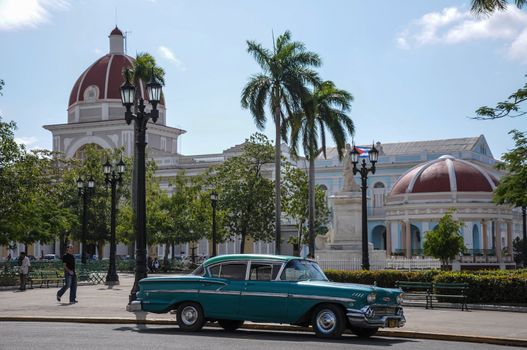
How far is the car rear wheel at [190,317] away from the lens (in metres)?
15.5

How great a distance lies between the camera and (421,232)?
222ft

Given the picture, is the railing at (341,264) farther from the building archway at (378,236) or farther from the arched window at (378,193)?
the arched window at (378,193)

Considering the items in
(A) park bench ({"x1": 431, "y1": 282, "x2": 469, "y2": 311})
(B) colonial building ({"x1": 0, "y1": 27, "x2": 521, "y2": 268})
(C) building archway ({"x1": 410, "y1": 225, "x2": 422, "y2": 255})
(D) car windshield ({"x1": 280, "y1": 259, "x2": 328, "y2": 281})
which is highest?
(B) colonial building ({"x1": 0, "y1": 27, "x2": 521, "y2": 268})

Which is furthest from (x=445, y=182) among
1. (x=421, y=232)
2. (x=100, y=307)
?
(x=100, y=307)

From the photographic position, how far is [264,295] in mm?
14938

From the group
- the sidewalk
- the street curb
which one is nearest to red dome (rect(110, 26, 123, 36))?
the sidewalk

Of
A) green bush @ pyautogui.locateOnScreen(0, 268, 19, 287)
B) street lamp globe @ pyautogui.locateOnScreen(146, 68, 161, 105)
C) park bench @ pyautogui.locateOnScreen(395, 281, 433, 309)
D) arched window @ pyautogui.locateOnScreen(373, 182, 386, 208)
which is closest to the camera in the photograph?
street lamp globe @ pyautogui.locateOnScreen(146, 68, 161, 105)

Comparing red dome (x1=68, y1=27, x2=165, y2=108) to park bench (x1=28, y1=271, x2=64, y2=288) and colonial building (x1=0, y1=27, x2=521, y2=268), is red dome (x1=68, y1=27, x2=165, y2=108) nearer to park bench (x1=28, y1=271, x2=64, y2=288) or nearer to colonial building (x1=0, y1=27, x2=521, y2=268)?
colonial building (x1=0, y1=27, x2=521, y2=268)

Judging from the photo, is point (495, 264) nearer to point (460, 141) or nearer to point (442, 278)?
point (442, 278)

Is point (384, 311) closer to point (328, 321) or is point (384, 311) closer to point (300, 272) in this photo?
point (328, 321)

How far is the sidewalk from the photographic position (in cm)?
1526

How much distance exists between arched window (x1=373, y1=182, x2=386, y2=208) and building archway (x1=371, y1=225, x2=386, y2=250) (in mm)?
2643

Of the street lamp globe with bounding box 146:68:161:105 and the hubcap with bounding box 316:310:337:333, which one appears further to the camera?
the street lamp globe with bounding box 146:68:161:105

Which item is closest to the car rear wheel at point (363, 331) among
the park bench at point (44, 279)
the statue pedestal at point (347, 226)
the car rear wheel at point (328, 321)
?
the car rear wheel at point (328, 321)
